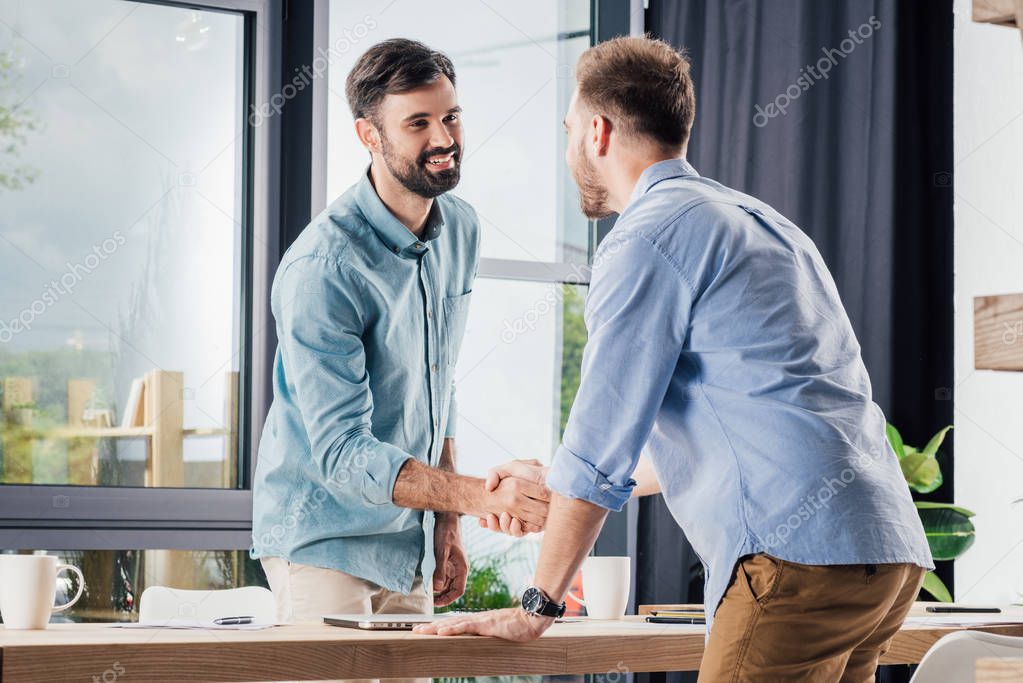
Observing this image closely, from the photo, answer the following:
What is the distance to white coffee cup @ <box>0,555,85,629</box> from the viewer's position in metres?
1.78

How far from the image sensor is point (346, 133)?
11.5 feet

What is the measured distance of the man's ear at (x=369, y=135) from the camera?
7.95 feet

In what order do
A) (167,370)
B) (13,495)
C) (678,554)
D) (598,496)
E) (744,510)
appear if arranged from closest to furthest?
1. (744,510)
2. (598,496)
3. (13,495)
4. (167,370)
5. (678,554)

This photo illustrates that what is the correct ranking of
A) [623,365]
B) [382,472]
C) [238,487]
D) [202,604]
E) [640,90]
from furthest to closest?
1. [238,487]
2. [202,604]
3. [382,472]
4. [640,90]
5. [623,365]

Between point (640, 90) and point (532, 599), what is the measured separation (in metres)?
0.71

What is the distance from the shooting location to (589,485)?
1.54m

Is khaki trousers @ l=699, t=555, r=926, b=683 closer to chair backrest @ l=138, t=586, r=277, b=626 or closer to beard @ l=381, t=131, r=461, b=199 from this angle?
beard @ l=381, t=131, r=461, b=199

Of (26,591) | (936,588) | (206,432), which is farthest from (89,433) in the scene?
(936,588)

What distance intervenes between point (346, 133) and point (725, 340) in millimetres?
2237

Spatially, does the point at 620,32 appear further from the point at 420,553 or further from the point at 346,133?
the point at 420,553

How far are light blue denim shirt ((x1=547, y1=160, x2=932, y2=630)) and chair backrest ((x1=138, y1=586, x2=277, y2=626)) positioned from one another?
1.19m

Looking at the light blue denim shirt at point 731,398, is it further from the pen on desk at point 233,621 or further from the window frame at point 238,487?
the window frame at point 238,487

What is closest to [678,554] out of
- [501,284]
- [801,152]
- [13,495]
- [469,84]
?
[501,284]

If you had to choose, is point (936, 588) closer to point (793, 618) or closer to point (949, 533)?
point (949, 533)
